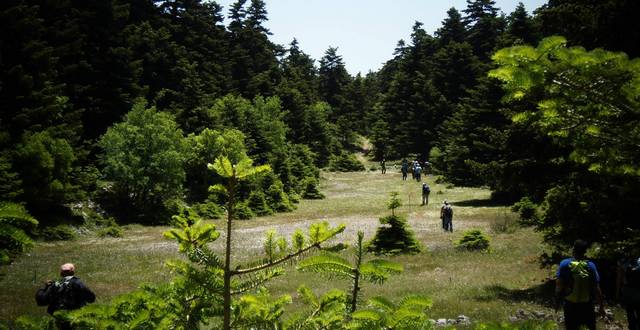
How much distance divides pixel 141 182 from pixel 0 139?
1152 centimetres

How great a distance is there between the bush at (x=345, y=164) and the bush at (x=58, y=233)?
175ft

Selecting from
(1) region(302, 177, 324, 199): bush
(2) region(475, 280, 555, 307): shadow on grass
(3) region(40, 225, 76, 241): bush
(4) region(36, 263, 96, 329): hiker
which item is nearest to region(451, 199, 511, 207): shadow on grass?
(1) region(302, 177, 324, 199): bush

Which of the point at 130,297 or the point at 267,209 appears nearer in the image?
the point at 130,297

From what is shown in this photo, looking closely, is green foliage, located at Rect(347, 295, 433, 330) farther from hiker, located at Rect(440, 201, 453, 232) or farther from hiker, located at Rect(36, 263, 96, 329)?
hiker, located at Rect(440, 201, 453, 232)

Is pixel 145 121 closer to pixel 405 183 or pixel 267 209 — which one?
pixel 267 209

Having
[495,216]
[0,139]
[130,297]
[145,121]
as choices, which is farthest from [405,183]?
[130,297]

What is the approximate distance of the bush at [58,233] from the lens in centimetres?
3062

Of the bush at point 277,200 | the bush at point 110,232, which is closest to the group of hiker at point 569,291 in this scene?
the bush at point 110,232

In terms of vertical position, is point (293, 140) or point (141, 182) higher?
point (293, 140)

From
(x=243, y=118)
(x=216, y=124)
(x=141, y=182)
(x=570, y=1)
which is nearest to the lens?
(x=570, y=1)

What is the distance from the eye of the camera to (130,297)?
4121 mm

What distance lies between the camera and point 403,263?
2189 centimetres

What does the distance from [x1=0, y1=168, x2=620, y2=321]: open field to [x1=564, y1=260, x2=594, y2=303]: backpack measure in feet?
14.7

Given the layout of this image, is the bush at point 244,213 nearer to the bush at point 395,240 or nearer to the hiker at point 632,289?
the bush at point 395,240
